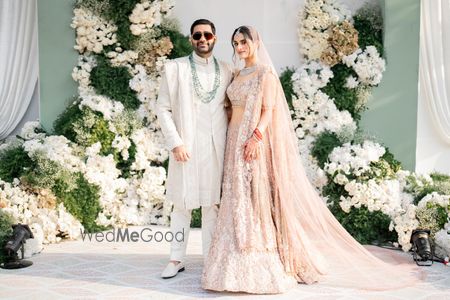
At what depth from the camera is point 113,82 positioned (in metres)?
6.36

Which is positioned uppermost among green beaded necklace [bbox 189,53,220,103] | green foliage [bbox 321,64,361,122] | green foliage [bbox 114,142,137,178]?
green foliage [bbox 321,64,361,122]

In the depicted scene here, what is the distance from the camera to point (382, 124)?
6.30 meters

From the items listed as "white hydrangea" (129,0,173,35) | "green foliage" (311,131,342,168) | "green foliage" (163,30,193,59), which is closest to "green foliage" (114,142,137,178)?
"green foliage" (163,30,193,59)

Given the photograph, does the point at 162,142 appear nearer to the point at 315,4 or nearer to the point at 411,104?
the point at 315,4

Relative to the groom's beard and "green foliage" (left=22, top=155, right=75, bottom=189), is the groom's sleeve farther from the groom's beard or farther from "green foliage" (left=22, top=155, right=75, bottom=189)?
"green foliage" (left=22, top=155, right=75, bottom=189)

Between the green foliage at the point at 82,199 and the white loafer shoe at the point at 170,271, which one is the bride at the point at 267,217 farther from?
the green foliage at the point at 82,199

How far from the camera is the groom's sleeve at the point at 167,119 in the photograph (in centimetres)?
403

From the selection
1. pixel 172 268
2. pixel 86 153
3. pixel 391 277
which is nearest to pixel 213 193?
pixel 172 268

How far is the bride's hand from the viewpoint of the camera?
Result: 3.93 m

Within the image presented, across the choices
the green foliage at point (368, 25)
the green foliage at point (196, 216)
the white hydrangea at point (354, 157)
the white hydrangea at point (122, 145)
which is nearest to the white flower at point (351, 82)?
the green foliage at point (368, 25)

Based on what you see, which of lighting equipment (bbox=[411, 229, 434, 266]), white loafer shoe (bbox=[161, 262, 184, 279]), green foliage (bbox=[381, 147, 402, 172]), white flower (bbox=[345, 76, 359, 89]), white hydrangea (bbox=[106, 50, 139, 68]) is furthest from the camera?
white hydrangea (bbox=[106, 50, 139, 68])

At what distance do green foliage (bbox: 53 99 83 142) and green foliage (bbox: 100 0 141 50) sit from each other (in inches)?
35.9

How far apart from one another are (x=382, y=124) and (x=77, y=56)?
3640 millimetres

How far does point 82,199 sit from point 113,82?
1491 millimetres
